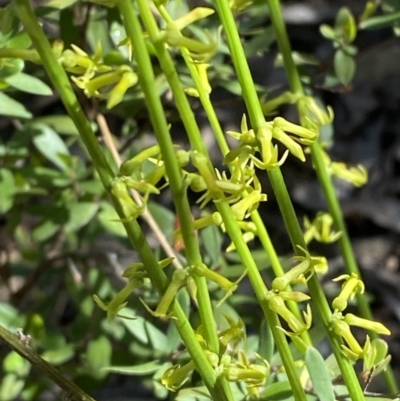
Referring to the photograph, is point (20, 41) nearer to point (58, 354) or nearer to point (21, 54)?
point (21, 54)

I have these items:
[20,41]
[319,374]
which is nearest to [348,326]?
[319,374]

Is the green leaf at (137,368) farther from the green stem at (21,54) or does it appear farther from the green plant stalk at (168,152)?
the green stem at (21,54)

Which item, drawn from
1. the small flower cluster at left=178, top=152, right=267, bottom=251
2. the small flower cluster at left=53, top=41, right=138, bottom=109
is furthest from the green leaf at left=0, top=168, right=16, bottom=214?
the small flower cluster at left=178, top=152, right=267, bottom=251

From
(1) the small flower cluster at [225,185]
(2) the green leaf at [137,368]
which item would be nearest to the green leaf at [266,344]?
(2) the green leaf at [137,368]

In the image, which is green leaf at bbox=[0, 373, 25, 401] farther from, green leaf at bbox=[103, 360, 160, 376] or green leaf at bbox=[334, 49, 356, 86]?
green leaf at bbox=[334, 49, 356, 86]

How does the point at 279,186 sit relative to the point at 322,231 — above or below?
above
